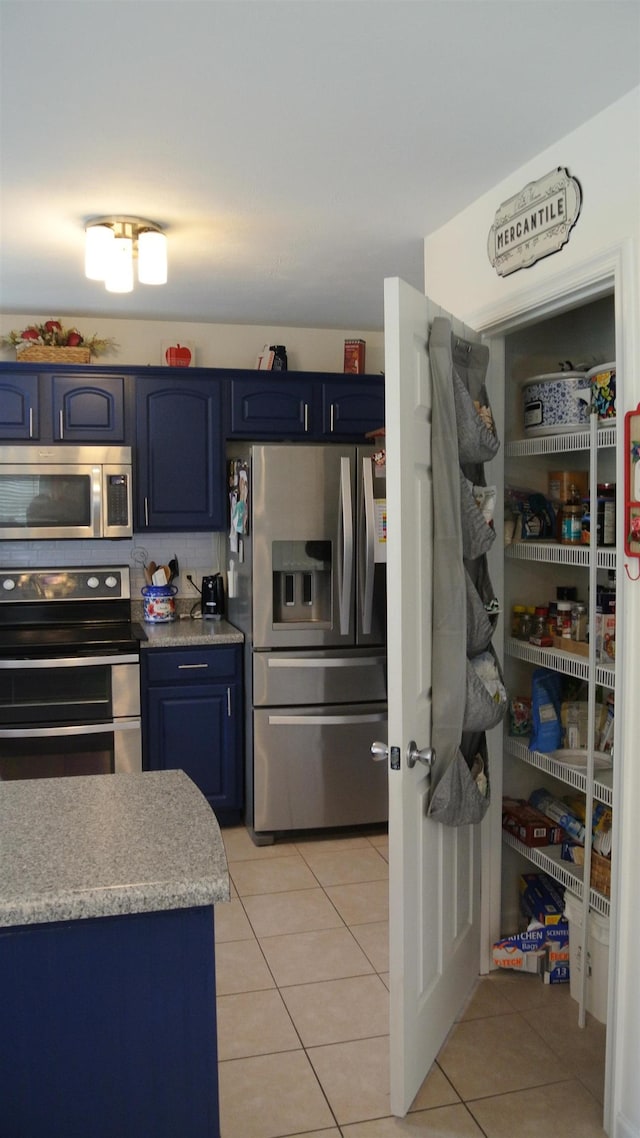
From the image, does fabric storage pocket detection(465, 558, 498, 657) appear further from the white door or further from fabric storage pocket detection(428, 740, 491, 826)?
fabric storage pocket detection(428, 740, 491, 826)

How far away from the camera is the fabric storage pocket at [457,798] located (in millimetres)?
2295

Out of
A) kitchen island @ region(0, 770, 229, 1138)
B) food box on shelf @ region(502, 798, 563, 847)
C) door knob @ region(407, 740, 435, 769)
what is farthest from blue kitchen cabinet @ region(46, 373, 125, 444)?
kitchen island @ region(0, 770, 229, 1138)

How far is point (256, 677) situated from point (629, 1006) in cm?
223

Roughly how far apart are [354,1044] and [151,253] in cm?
250

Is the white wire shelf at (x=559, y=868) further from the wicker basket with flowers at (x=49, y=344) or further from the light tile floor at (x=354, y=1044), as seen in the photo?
the wicker basket with flowers at (x=49, y=344)

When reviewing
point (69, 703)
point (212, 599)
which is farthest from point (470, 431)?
point (212, 599)

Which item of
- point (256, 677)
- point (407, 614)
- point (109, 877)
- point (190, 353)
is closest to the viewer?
point (109, 877)

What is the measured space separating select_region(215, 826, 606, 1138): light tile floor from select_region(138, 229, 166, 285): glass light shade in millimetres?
2271

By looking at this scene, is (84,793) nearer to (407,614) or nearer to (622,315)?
(407,614)

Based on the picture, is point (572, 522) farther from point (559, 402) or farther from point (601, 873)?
point (601, 873)

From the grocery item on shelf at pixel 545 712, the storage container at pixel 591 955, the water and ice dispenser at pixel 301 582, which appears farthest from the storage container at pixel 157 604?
the storage container at pixel 591 955

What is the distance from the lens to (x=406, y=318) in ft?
6.93

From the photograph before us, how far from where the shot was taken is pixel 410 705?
2174 mm

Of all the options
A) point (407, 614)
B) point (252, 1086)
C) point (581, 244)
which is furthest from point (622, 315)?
point (252, 1086)
